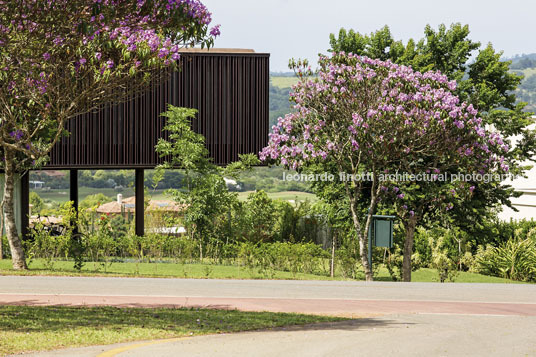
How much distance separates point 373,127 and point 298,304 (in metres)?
7.93

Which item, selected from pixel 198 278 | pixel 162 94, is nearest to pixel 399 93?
pixel 198 278

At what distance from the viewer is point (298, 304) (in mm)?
14422

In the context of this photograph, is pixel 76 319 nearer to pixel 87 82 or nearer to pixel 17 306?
pixel 17 306

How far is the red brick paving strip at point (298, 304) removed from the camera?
1377 centimetres

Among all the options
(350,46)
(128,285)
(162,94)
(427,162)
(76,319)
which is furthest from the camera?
(162,94)

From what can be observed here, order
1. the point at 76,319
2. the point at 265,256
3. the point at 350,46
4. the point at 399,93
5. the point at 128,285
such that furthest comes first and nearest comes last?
the point at 350,46 → the point at 265,256 → the point at 399,93 → the point at 128,285 → the point at 76,319

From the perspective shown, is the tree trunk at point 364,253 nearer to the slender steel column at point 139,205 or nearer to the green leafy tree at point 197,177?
the green leafy tree at point 197,177

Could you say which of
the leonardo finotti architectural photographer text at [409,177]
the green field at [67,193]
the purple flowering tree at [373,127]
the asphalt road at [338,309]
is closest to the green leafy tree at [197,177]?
the leonardo finotti architectural photographer text at [409,177]

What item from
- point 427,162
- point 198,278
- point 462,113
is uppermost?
point 462,113

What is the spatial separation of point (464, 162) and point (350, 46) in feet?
22.1

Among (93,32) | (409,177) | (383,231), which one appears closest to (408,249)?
(383,231)

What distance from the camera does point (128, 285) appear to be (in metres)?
16.9

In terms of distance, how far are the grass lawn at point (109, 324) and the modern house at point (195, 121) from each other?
16701mm

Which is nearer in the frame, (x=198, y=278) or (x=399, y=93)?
(x=198, y=278)
